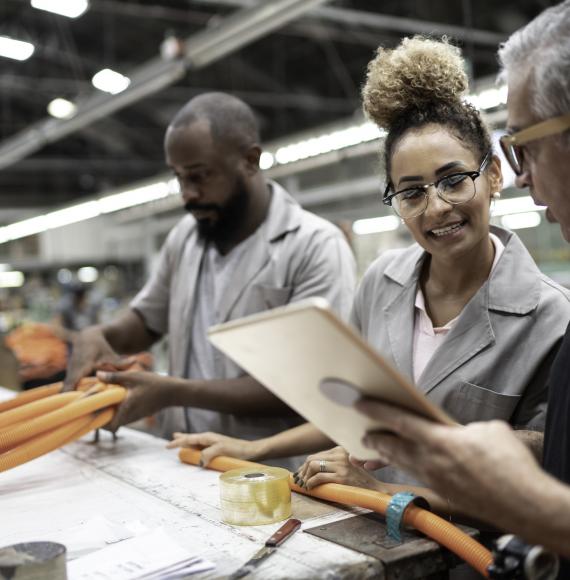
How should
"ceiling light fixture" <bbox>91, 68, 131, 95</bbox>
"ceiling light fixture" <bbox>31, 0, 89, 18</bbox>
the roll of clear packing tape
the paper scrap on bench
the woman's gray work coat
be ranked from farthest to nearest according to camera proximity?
"ceiling light fixture" <bbox>91, 68, 131, 95</bbox> → "ceiling light fixture" <bbox>31, 0, 89, 18</bbox> → the woman's gray work coat → the roll of clear packing tape → the paper scrap on bench

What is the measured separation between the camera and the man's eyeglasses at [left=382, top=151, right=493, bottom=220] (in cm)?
157

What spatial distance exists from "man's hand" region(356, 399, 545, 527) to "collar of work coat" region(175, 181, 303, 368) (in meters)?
1.42

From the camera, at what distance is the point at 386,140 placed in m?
1.74

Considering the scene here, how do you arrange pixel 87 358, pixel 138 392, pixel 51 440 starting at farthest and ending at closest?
1. pixel 87 358
2. pixel 138 392
3. pixel 51 440

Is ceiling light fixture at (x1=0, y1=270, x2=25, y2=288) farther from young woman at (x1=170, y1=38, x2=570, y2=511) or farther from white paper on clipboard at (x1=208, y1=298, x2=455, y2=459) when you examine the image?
white paper on clipboard at (x1=208, y1=298, x2=455, y2=459)

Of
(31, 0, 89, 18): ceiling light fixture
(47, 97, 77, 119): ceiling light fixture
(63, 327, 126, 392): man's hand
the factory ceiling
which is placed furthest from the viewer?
the factory ceiling

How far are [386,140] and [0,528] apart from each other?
129cm

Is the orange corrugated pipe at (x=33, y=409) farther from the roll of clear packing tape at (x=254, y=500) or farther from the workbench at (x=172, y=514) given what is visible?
the roll of clear packing tape at (x=254, y=500)

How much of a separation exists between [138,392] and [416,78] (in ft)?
3.83

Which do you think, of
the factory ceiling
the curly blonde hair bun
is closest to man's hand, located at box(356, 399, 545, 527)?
the curly blonde hair bun

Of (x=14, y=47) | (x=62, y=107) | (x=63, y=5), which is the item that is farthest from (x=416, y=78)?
(x=62, y=107)

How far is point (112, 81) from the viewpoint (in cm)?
615

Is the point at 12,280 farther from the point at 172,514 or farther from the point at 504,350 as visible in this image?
the point at 504,350

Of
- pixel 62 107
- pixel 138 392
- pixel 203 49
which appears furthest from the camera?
pixel 62 107
